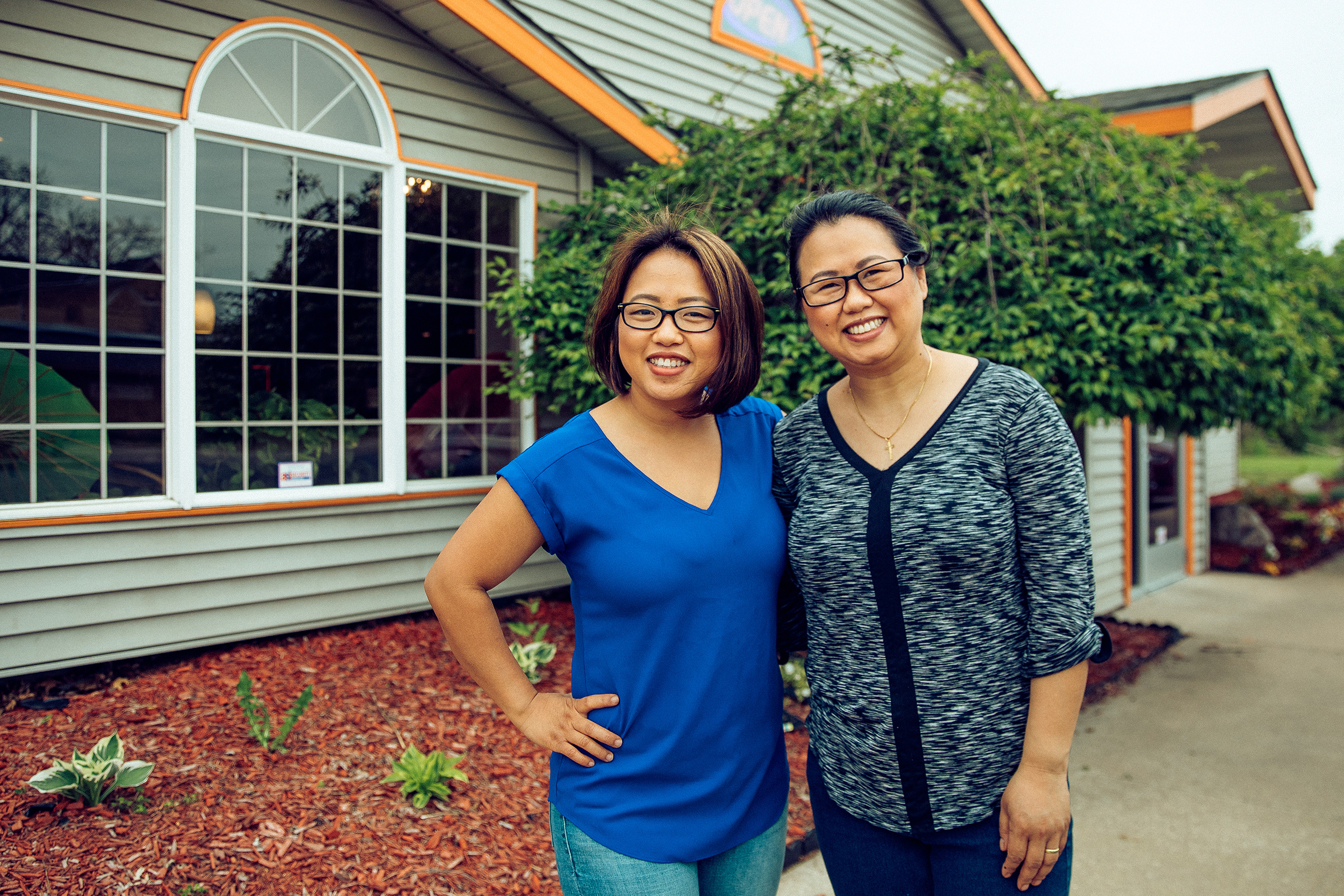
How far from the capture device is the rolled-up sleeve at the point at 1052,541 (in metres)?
1.47

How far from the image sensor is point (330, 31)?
4914 mm

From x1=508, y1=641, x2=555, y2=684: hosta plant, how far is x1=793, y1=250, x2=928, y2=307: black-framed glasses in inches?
119

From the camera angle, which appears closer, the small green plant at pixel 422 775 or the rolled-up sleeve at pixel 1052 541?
the rolled-up sleeve at pixel 1052 541

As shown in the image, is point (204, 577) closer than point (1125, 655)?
Yes

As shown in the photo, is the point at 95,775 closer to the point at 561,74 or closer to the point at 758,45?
the point at 561,74

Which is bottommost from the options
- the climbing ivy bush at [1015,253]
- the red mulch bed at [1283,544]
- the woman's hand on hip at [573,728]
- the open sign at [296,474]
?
the red mulch bed at [1283,544]

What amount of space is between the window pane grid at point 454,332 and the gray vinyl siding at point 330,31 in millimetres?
280

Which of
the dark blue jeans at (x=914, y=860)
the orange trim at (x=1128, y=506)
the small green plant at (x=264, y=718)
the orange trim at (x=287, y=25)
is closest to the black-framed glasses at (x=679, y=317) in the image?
the dark blue jeans at (x=914, y=860)

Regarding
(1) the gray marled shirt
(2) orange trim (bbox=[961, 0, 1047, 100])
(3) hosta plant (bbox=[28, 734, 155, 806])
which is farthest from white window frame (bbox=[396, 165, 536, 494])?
(2) orange trim (bbox=[961, 0, 1047, 100])

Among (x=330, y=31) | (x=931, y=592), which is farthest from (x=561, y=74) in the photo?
(x=931, y=592)

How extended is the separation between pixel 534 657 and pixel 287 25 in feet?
11.9

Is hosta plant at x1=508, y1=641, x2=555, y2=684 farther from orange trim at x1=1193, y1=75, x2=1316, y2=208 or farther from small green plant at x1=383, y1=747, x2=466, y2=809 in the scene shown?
orange trim at x1=1193, y1=75, x2=1316, y2=208

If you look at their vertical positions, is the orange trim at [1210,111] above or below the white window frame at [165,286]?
above

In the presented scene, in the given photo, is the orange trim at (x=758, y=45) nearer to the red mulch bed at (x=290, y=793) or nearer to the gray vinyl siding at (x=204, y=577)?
the gray vinyl siding at (x=204, y=577)
